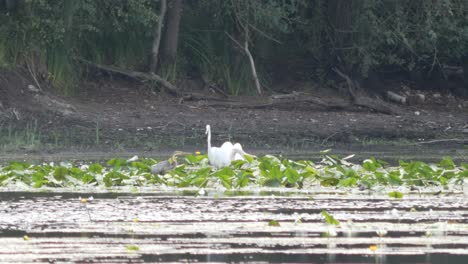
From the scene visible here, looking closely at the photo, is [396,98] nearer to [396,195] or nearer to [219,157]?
[219,157]

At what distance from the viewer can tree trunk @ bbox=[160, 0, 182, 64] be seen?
73.4ft

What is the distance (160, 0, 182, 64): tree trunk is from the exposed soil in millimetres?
634

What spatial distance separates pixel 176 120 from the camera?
19.8 m

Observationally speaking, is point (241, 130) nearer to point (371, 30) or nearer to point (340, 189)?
point (371, 30)

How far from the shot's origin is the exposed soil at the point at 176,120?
18891mm

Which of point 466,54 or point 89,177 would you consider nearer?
point 89,177

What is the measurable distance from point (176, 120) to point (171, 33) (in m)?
3.12

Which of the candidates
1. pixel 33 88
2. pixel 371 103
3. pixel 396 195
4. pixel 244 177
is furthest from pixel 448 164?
pixel 33 88

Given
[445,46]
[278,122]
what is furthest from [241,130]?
[445,46]

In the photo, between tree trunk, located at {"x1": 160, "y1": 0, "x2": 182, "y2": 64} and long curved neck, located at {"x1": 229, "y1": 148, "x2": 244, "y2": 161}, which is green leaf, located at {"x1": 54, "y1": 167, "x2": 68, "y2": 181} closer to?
long curved neck, located at {"x1": 229, "y1": 148, "x2": 244, "y2": 161}

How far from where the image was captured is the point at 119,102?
20.9m

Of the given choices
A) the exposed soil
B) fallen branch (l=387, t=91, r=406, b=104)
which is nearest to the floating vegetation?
the exposed soil

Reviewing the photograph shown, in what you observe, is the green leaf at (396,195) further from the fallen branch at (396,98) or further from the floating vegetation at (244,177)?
the fallen branch at (396,98)

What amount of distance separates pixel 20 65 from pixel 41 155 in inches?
138
